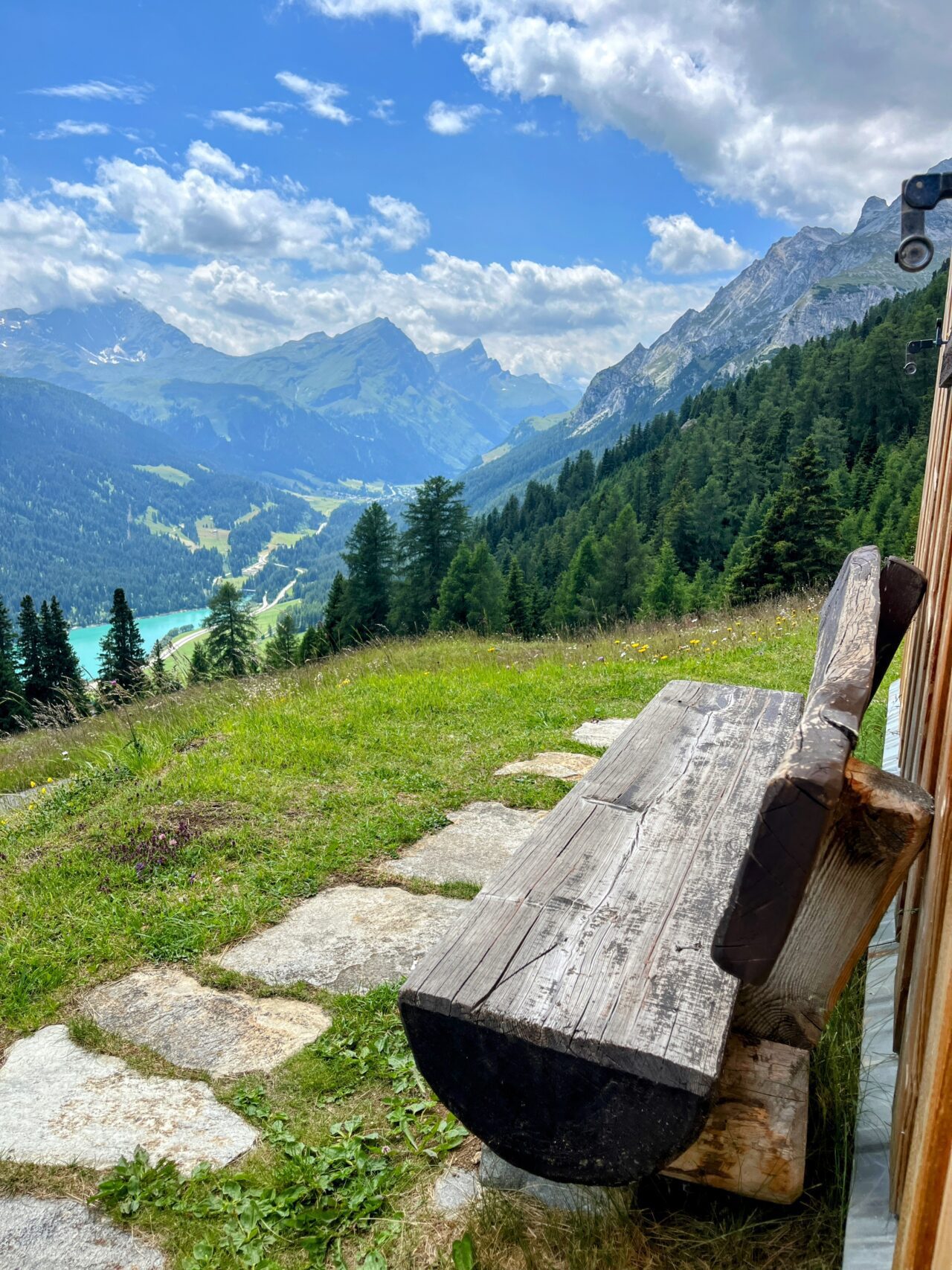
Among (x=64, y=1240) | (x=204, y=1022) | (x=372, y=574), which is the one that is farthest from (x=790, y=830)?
(x=372, y=574)

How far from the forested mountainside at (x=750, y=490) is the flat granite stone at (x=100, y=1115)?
32967 millimetres

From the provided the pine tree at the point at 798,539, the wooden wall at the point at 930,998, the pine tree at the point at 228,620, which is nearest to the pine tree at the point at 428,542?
the pine tree at the point at 228,620

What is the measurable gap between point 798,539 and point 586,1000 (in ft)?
117

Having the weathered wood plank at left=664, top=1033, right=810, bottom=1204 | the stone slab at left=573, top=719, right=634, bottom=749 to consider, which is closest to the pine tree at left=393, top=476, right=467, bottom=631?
the stone slab at left=573, top=719, right=634, bottom=749

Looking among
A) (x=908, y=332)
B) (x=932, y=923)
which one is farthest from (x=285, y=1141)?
A: (x=908, y=332)

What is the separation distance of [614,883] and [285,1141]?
1.41 m

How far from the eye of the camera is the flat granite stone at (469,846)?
4.23 m

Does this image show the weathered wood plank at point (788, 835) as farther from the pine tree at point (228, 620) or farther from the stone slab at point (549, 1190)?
the pine tree at point (228, 620)

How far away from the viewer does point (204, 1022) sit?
10.1 ft

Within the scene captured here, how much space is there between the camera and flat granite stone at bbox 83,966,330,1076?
288 cm

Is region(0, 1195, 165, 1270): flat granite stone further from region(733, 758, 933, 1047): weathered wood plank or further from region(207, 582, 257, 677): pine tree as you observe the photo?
region(207, 582, 257, 677): pine tree

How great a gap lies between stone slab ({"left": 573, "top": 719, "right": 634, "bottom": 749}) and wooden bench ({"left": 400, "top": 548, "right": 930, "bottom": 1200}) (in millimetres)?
3772

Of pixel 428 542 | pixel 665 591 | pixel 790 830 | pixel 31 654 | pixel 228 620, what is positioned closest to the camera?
pixel 790 830

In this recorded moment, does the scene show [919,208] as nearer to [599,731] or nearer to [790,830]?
[790,830]
